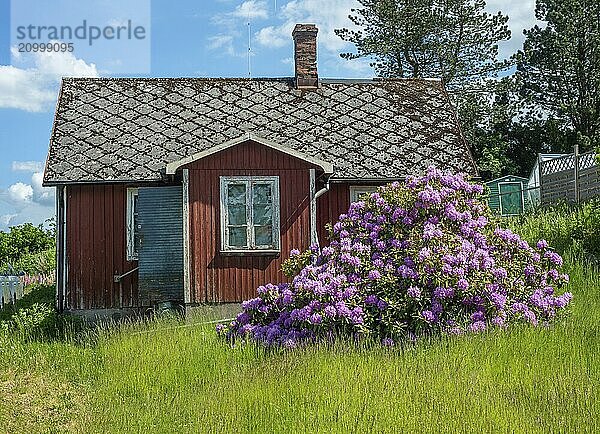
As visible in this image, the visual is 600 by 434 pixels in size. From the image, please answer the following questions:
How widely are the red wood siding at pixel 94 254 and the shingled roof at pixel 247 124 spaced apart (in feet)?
2.14

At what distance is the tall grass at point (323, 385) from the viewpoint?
26.1 feet

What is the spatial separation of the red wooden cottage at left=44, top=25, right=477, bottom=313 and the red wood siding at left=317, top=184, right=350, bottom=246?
3 cm

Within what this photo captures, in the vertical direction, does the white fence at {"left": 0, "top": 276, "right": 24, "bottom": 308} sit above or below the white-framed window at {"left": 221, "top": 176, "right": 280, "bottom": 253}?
below

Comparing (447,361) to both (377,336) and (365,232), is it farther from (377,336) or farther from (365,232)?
(365,232)

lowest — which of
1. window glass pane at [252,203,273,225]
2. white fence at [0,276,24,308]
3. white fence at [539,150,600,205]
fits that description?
white fence at [0,276,24,308]

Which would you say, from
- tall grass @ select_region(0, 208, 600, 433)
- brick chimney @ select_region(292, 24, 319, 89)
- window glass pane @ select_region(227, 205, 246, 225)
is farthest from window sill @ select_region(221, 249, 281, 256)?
brick chimney @ select_region(292, 24, 319, 89)

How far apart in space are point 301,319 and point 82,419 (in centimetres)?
346

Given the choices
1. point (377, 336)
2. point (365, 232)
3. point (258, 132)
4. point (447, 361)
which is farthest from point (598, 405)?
point (258, 132)

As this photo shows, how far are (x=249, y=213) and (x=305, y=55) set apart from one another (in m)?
6.48

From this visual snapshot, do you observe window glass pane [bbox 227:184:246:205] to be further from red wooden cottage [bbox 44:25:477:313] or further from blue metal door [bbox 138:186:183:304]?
blue metal door [bbox 138:186:183:304]

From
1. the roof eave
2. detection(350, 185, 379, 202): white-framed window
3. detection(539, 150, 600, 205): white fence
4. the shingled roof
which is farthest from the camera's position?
detection(539, 150, 600, 205): white fence

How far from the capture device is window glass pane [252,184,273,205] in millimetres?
15195

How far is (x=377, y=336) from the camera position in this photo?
37.0ft

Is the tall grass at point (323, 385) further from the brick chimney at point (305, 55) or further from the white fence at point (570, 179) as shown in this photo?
the white fence at point (570, 179)
